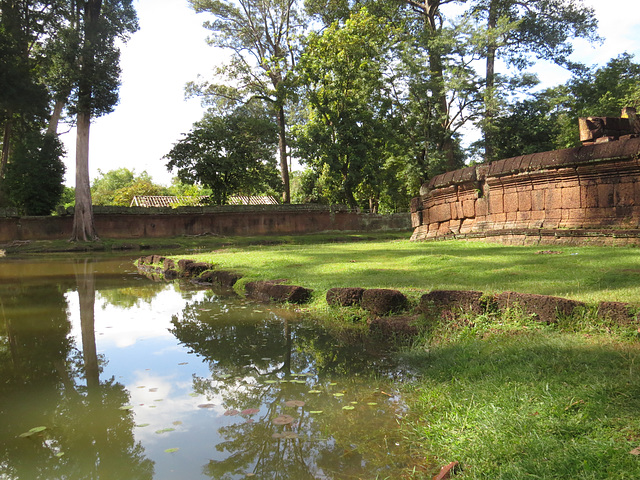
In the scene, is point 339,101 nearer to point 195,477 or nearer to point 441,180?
point 441,180

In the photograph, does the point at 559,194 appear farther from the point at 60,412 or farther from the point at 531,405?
the point at 60,412

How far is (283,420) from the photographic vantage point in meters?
2.56

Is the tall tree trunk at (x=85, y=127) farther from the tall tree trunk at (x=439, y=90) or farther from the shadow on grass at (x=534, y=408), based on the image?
the shadow on grass at (x=534, y=408)

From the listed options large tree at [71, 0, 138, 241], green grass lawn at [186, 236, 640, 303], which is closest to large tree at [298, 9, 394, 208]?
large tree at [71, 0, 138, 241]

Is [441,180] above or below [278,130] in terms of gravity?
below

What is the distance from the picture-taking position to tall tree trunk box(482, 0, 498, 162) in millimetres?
22516

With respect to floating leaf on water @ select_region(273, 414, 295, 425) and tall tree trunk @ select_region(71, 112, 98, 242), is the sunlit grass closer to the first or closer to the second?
floating leaf on water @ select_region(273, 414, 295, 425)

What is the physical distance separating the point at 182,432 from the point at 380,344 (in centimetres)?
206

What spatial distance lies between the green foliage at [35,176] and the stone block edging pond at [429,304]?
21.0 meters

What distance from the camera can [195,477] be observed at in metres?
2.02

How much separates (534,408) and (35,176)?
2564cm

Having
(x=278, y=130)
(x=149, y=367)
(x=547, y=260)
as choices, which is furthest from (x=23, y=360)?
(x=278, y=130)

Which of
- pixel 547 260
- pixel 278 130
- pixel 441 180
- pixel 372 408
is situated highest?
pixel 278 130

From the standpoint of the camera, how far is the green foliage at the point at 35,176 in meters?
22.1
